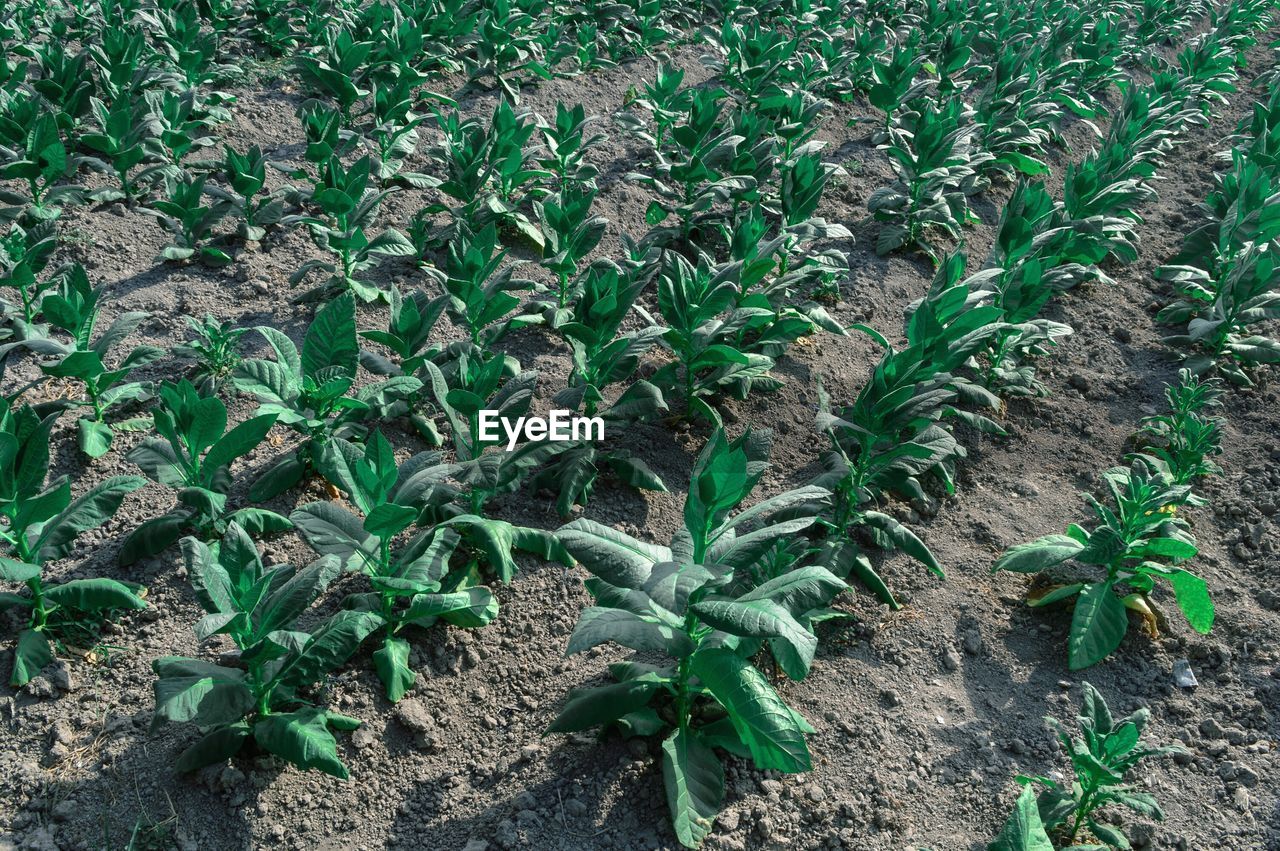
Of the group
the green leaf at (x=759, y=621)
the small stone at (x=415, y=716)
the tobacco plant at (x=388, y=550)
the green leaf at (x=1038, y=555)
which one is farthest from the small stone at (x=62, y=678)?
the green leaf at (x=1038, y=555)

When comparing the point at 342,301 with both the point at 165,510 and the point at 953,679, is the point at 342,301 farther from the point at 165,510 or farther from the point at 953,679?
the point at 953,679

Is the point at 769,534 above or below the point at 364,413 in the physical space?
above

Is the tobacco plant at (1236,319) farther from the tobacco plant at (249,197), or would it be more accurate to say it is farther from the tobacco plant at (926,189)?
the tobacco plant at (249,197)

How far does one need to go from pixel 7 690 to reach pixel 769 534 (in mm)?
2422

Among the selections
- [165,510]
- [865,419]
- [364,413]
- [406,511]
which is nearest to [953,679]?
[865,419]

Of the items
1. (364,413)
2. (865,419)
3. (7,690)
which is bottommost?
(7,690)

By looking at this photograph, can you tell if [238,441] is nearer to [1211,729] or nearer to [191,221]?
[191,221]

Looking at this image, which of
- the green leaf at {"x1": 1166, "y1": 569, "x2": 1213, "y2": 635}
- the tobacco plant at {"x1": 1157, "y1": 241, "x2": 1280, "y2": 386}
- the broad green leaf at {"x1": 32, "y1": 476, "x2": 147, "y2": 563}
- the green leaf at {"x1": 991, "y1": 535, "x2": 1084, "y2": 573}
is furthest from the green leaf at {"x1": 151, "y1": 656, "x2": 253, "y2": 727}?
the tobacco plant at {"x1": 1157, "y1": 241, "x2": 1280, "y2": 386}

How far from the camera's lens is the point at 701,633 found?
10.5 feet

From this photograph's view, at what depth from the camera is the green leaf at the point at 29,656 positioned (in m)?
3.29

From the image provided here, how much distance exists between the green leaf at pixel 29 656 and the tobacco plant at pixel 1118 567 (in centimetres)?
340

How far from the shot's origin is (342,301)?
4.17 m

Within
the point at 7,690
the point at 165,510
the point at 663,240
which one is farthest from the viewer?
the point at 663,240

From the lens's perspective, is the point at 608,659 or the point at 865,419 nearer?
the point at 608,659
